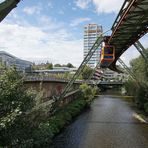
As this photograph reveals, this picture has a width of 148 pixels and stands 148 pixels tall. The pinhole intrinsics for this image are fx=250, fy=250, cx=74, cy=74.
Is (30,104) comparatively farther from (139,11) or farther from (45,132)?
(139,11)

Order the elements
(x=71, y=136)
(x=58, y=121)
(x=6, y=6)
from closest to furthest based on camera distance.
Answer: (x=6, y=6) < (x=71, y=136) < (x=58, y=121)

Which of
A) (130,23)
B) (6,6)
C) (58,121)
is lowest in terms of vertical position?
(58,121)

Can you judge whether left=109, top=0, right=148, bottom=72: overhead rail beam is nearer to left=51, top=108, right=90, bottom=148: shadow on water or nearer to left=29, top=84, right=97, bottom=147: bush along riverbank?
left=29, top=84, right=97, bottom=147: bush along riverbank

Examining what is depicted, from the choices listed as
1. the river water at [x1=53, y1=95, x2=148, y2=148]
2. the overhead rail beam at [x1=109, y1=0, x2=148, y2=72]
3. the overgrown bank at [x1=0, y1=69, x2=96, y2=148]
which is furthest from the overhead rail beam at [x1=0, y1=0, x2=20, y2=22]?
the river water at [x1=53, y1=95, x2=148, y2=148]

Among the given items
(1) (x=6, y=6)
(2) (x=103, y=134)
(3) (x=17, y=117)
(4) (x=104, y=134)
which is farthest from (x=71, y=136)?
(1) (x=6, y=6)

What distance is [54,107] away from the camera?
4472 cm

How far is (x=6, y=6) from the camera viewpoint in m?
11.0

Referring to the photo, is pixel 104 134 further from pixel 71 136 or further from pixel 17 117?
pixel 17 117

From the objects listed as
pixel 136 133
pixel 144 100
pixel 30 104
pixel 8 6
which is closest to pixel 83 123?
pixel 136 133

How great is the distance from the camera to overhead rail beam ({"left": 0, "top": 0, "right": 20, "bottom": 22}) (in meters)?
10.9

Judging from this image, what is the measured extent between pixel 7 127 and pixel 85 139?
2035 cm

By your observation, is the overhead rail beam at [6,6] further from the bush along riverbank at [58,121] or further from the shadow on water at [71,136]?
the shadow on water at [71,136]

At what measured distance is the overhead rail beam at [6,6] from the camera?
10.9 meters

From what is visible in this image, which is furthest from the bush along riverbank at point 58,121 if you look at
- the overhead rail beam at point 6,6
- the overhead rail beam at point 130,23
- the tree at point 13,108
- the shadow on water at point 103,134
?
the overhead rail beam at point 130,23
